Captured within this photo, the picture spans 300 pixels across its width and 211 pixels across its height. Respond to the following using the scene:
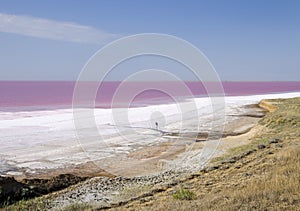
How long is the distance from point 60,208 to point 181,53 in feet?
18.4

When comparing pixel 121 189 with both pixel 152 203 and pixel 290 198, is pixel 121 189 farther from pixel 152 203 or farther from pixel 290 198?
pixel 290 198

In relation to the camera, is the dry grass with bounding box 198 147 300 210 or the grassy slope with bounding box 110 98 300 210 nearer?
the dry grass with bounding box 198 147 300 210

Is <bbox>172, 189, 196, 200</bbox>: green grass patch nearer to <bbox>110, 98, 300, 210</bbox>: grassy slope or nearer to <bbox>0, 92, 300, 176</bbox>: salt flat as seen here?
<bbox>110, 98, 300, 210</bbox>: grassy slope

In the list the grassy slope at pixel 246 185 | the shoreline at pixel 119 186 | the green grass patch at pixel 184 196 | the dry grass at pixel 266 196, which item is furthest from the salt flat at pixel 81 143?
the dry grass at pixel 266 196

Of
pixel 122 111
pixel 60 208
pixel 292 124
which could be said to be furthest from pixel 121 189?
pixel 122 111

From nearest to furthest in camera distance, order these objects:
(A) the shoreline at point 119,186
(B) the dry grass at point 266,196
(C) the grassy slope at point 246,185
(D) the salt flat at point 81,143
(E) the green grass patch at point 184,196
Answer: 1. (B) the dry grass at point 266,196
2. (C) the grassy slope at point 246,185
3. (E) the green grass patch at point 184,196
4. (A) the shoreline at point 119,186
5. (D) the salt flat at point 81,143

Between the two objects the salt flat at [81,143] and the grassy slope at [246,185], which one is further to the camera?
the salt flat at [81,143]

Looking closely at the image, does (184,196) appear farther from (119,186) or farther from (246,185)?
(119,186)

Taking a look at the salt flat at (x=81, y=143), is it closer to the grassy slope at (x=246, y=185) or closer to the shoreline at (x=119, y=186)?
the shoreline at (x=119, y=186)

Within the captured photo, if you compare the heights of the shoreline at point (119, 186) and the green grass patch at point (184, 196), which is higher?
the green grass patch at point (184, 196)

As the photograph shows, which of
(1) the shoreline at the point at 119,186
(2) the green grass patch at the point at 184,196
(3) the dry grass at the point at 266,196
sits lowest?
(1) the shoreline at the point at 119,186

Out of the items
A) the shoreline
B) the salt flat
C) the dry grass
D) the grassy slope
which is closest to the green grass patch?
the grassy slope

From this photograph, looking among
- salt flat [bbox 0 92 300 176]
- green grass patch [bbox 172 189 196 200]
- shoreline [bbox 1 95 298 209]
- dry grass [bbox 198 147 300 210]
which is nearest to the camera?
dry grass [bbox 198 147 300 210]

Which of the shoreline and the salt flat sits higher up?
the salt flat
